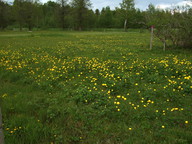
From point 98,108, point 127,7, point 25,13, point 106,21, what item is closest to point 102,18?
point 106,21

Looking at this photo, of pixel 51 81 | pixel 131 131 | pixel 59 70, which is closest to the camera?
pixel 131 131

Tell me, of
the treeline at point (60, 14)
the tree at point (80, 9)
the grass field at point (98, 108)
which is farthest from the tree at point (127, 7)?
the grass field at point (98, 108)

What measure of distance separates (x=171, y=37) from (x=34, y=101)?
1097 cm

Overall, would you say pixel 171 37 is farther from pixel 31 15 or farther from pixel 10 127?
pixel 31 15

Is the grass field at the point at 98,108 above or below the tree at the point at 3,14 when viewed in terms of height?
below

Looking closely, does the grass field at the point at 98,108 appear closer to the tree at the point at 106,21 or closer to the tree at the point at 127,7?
the tree at the point at 127,7

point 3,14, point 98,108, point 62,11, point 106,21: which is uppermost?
point 62,11

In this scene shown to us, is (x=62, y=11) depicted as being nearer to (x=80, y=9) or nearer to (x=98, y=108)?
(x=80, y=9)

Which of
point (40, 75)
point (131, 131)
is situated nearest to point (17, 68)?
point (40, 75)

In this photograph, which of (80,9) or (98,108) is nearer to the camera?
(98,108)

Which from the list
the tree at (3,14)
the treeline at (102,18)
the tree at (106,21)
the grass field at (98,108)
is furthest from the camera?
the tree at (106,21)

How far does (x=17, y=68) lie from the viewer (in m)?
7.67

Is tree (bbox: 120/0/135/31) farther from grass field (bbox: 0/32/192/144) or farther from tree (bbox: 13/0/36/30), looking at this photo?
grass field (bbox: 0/32/192/144)

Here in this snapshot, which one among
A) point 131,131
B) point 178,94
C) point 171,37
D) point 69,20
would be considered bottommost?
point 131,131
